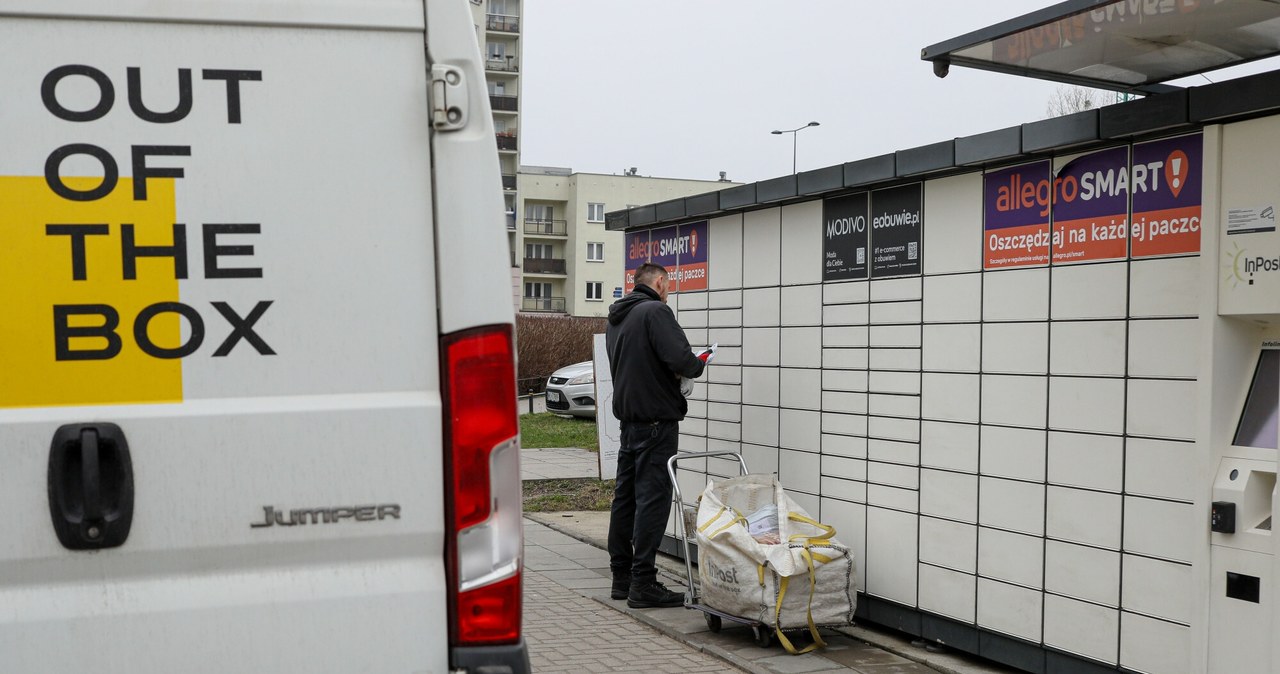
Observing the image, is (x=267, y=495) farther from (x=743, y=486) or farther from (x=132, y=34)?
(x=743, y=486)

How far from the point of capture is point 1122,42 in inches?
196

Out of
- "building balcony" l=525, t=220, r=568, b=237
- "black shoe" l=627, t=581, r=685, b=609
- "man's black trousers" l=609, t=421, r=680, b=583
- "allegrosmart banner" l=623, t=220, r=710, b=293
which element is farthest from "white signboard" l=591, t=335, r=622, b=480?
"building balcony" l=525, t=220, r=568, b=237

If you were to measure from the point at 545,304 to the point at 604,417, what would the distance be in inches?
2774

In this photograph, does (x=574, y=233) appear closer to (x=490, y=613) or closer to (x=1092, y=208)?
(x=1092, y=208)

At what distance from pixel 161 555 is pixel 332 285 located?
0.62 m

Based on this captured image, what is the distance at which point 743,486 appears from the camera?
6.75m

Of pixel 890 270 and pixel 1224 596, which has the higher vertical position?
pixel 890 270

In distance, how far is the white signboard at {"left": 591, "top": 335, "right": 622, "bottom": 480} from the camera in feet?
37.2

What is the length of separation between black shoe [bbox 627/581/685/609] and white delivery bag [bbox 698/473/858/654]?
0.85 meters

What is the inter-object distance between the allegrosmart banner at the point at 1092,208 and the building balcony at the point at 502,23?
72.5 meters

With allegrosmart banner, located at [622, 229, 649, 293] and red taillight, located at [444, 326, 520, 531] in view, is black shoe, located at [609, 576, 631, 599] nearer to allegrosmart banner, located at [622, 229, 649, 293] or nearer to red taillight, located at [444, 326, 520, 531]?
allegrosmart banner, located at [622, 229, 649, 293]

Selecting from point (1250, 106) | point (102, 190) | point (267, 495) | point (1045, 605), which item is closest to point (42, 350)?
point (102, 190)

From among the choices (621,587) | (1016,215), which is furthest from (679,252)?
(1016,215)

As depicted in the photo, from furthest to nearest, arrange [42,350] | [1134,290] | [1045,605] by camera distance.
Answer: [1045,605] → [1134,290] → [42,350]
